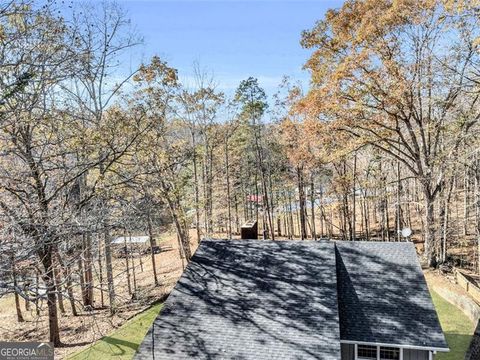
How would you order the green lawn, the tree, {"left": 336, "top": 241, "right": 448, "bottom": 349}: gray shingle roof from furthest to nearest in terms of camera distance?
the tree < the green lawn < {"left": 336, "top": 241, "right": 448, "bottom": 349}: gray shingle roof

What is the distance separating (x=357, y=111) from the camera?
18.9 meters

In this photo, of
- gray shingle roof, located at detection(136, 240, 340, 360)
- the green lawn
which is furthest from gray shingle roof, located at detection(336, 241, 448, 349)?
the green lawn

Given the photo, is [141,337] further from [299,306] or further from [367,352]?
[367,352]

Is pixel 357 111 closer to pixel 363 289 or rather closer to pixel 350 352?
pixel 363 289

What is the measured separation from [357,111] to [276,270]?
10255 mm

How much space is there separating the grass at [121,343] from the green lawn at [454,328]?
10.4 metres

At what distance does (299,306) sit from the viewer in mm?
10625

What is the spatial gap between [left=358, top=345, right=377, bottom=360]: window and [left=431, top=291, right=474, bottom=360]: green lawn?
11.7 feet

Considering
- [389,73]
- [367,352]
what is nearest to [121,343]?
[367,352]

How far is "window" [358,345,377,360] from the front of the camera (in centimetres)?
1093

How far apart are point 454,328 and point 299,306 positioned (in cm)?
848

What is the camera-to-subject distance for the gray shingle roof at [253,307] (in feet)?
31.7

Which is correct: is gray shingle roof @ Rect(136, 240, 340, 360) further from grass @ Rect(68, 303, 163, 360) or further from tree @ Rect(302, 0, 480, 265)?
tree @ Rect(302, 0, 480, 265)

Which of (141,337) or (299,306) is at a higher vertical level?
(299,306)
